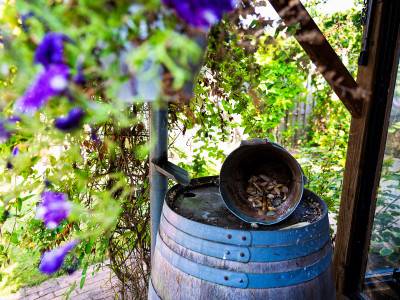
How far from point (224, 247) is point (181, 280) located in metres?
0.20

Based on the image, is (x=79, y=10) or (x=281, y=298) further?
(x=281, y=298)

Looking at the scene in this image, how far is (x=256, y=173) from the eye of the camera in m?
1.39

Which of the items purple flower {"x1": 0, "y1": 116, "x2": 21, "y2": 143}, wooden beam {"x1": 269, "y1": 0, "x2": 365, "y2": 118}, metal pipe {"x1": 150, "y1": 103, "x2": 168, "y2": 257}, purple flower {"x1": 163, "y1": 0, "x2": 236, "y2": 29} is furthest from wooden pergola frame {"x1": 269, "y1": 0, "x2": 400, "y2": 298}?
purple flower {"x1": 0, "y1": 116, "x2": 21, "y2": 143}

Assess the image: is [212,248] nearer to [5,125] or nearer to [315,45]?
[5,125]

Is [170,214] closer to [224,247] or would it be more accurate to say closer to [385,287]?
[224,247]

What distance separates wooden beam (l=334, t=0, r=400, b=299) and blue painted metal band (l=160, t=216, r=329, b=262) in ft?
2.59

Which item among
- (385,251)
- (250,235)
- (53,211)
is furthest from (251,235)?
(385,251)

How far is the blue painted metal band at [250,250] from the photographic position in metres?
1.12

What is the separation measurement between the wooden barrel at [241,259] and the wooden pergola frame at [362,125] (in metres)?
0.65

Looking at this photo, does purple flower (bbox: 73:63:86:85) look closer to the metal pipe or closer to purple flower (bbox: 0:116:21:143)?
purple flower (bbox: 0:116:21:143)

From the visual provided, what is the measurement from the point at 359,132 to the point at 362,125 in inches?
1.5

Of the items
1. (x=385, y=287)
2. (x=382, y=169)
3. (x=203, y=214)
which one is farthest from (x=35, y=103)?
(x=385, y=287)

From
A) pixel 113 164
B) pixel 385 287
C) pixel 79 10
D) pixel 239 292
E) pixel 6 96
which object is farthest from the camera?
pixel 385 287

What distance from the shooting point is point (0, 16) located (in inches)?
21.3
